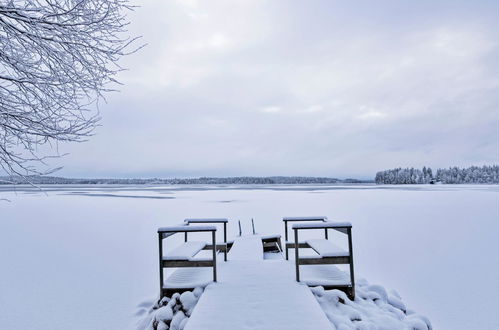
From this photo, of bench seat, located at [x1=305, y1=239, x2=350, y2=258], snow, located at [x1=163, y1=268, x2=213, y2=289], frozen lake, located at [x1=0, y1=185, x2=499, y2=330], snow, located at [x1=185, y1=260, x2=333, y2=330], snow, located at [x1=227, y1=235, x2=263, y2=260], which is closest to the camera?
snow, located at [x1=185, y1=260, x2=333, y2=330]

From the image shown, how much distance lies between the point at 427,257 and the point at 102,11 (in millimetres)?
11567

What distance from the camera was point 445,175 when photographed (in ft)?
418

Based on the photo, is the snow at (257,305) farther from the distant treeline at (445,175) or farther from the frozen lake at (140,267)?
the distant treeline at (445,175)

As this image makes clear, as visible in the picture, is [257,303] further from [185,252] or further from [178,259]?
[185,252]

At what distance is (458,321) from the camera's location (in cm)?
644

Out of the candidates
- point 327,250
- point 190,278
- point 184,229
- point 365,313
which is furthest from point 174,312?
point 365,313

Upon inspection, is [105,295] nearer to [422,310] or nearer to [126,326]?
[126,326]

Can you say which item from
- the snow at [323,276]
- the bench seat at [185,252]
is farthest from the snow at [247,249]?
the snow at [323,276]

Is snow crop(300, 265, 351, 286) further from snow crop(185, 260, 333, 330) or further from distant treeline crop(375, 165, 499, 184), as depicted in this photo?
distant treeline crop(375, 165, 499, 184)

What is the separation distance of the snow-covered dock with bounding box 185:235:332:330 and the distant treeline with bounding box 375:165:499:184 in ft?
435

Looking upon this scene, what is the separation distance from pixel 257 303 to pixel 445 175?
14434cm

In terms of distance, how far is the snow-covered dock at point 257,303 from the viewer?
14.3ft

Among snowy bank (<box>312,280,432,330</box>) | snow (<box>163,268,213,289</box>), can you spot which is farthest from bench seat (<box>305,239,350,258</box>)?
snow (<box>163,268,213,289</box>)

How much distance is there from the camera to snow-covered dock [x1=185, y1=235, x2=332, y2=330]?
4.36m
